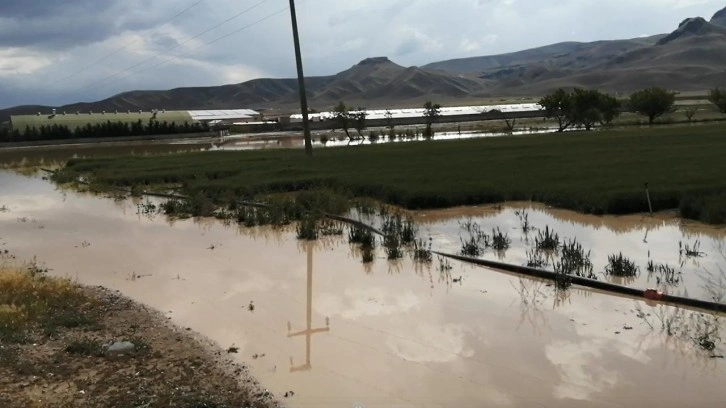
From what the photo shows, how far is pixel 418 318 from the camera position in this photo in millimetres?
8516

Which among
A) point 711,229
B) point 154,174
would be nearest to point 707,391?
point 711,229

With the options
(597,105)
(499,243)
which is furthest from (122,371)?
(597,105)

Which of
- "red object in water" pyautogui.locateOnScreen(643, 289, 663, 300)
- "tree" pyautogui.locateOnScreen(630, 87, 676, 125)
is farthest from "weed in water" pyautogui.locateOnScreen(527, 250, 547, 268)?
"tree" pyautogui.locateOnScreen(630, 87, 676, 125)

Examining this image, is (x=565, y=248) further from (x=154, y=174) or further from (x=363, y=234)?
(x=154, y=174)

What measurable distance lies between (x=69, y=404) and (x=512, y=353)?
426 cm

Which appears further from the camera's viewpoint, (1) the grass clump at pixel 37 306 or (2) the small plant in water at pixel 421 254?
(2) the small plant in water at pixel 421 254

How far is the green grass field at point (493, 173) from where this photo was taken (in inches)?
618

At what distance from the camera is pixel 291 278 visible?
432 inches

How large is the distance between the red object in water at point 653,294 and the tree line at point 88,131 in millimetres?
67137

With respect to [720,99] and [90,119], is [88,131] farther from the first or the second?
[720,99]

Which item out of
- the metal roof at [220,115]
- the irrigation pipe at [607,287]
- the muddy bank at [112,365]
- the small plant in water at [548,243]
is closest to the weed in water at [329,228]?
the irrigation pipe at [607,287]

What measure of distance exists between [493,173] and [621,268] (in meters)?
12.3

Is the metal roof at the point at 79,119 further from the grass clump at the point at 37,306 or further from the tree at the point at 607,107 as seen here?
the grass clump at the point at 37,306

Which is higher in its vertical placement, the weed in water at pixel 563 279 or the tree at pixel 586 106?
the tree at pixel 586 106
